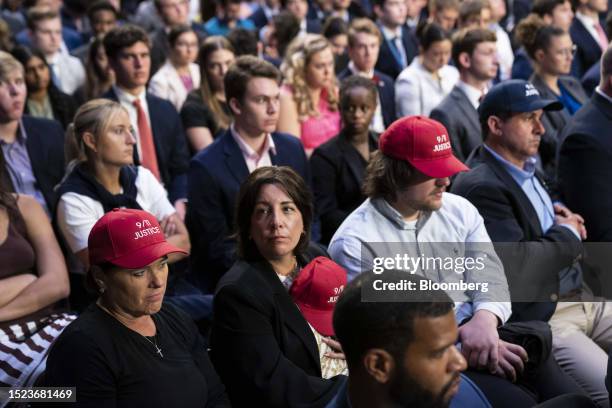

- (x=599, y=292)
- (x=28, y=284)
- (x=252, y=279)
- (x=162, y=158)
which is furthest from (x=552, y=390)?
(x=162, y=158)

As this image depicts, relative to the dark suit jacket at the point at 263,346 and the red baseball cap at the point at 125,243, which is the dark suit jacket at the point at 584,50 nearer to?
the dark suit jacket at the point at 263,346

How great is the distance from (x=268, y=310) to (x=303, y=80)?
3172 mm

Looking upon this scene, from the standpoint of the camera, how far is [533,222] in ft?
12.8

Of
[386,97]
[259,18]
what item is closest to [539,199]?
[386,97]

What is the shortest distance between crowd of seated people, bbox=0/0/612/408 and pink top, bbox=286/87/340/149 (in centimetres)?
1

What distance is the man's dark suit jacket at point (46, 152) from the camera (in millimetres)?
4855

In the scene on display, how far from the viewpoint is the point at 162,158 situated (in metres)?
5.43

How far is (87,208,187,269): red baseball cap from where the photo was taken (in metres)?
3.02

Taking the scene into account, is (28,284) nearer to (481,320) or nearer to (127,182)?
(127,182)

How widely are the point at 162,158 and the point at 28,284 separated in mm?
1866

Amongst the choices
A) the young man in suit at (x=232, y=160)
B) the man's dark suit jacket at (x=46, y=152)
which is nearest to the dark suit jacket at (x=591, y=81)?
the young man in suit at (x=232, y=160)

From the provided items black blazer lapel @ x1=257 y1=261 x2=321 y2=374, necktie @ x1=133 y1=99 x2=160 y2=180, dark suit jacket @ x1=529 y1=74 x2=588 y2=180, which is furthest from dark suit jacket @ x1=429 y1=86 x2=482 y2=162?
black blazer lapel @ x1=257 y1=261 x2=321 y2=374

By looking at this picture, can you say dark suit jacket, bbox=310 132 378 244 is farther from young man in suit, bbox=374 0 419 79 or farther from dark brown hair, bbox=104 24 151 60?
young man in suit, bbox=374 0 419 79

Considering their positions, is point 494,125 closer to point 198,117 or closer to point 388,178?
point 388,178
